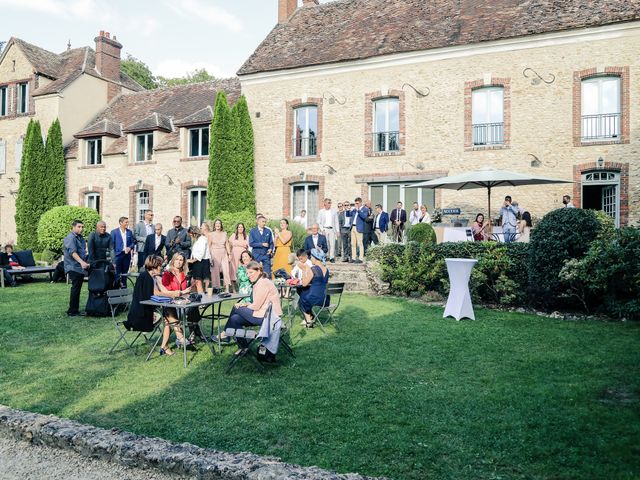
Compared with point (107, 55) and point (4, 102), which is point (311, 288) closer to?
point (107, 55)

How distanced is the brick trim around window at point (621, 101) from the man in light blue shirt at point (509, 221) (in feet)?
10.8

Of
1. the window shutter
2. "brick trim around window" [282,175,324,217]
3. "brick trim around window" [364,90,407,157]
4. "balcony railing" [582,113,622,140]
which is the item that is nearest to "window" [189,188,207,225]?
"brick trim around window" [282,175,324,217]

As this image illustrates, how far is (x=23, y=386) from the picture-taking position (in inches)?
225

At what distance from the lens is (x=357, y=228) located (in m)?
15.3

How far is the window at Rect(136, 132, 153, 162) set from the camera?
918 inches

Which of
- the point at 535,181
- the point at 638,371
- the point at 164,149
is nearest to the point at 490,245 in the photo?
the point at 535,181

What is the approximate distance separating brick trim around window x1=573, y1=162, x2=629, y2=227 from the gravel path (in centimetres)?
1463

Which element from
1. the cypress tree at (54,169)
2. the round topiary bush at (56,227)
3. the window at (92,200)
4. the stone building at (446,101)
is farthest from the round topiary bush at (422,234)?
the cypress tree at (54,169)

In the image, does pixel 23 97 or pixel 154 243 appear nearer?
pixel 154 243

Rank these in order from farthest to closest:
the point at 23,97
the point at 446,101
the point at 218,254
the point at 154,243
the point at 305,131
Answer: the point at 23,97, the point at 305,131, the point at 446,101, the point at 218,254, the point at 154,243

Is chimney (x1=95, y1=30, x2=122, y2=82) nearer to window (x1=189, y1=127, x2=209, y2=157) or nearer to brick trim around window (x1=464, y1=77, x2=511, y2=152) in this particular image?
window (x1=189, y1=127, x2=209, y2=157)

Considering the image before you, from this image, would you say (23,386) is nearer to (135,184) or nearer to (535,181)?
(535,181)

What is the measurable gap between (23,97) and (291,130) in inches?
616

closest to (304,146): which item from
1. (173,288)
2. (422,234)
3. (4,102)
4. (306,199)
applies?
(306,199)
